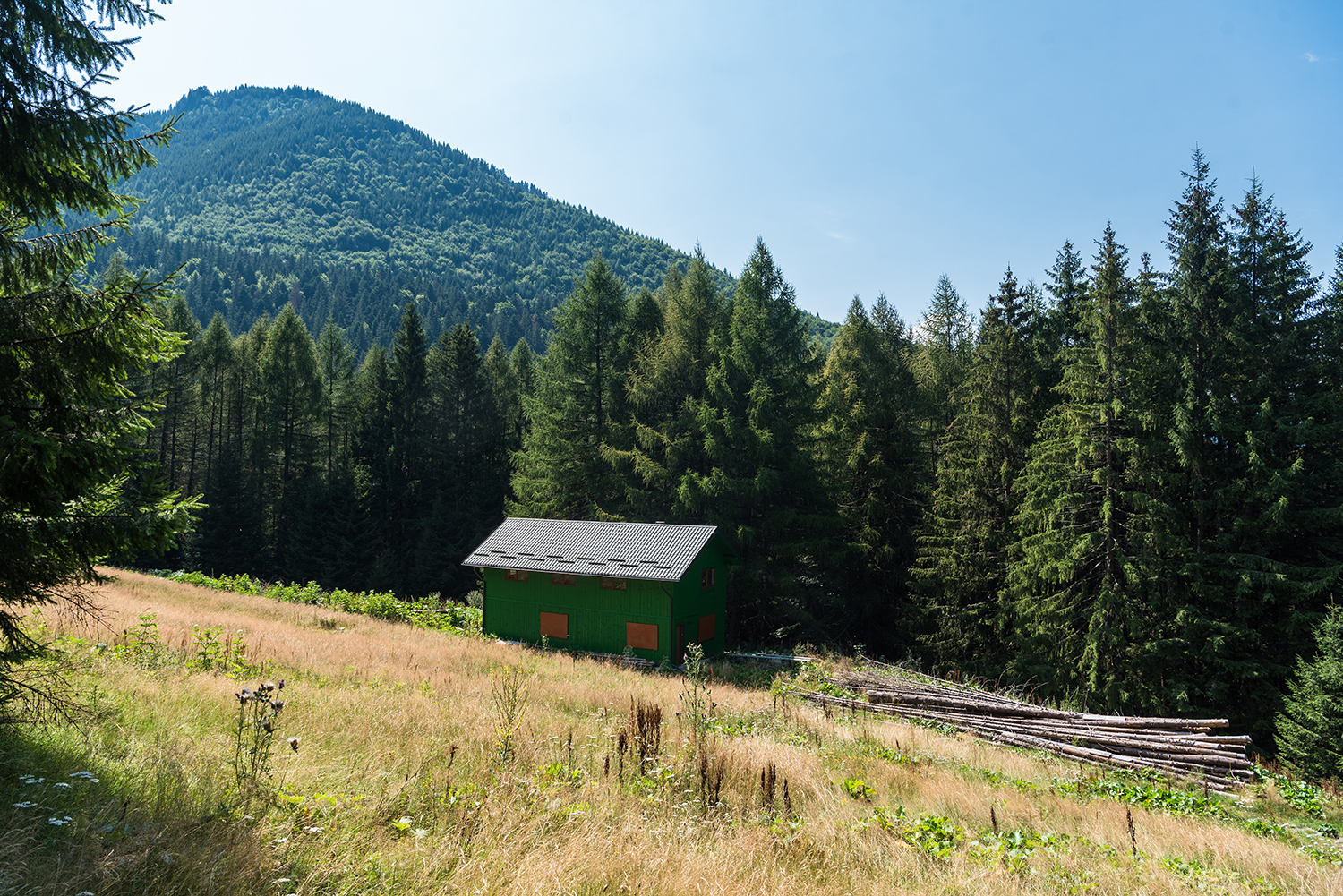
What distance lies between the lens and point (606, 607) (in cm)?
2552

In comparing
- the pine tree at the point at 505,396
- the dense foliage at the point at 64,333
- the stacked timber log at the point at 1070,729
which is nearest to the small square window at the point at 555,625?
the stacked timber log at the point at 1070,729

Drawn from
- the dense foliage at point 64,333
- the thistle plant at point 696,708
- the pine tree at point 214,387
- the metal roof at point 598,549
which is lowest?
the thistle plant at point 696,708

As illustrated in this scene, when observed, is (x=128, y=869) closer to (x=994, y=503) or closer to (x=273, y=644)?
(x=273, y=644)

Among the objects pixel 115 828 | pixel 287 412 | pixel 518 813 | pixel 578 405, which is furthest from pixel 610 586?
pixel 287 412

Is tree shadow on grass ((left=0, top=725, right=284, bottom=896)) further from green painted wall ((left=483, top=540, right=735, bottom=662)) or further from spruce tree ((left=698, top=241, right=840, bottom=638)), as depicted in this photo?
spruce tree ((left=698, top=241, right=840, bottom=638))

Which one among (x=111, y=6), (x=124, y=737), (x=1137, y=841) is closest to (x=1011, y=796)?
(x=1137, y=841)

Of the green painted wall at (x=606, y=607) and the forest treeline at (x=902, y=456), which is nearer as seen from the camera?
the forest treeline at (x=902, y=456)

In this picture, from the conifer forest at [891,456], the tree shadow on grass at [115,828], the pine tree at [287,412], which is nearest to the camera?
the tree shadow on grass at [115,828]

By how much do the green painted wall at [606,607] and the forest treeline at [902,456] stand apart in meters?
4.21

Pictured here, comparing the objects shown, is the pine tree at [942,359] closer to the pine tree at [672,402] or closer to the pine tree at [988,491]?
the pine tree at [988,491]

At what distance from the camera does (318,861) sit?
173 inches

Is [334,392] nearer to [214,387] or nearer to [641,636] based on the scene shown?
[214,387]

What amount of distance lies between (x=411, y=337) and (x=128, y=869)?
162 ft

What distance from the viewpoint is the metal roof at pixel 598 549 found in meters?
24.8
